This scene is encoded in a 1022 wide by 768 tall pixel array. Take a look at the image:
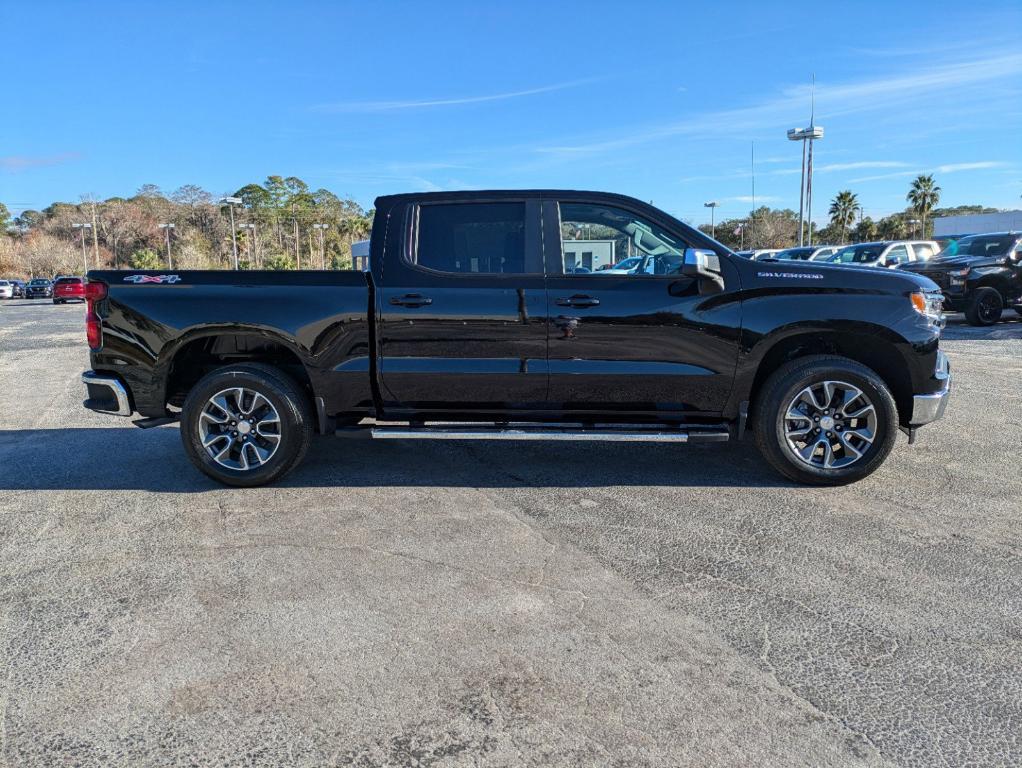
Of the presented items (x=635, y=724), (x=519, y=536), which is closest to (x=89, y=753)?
(x=635, y=724)

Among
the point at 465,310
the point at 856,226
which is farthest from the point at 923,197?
the point at 465,310

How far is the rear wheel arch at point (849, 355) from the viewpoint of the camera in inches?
206

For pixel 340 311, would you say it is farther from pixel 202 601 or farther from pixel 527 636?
pixel 527 636

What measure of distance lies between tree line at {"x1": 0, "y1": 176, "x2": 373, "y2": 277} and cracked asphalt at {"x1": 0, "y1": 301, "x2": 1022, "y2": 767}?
82925mm

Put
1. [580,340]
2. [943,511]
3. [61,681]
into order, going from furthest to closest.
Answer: [580,340] < [943,511] < [61,681]

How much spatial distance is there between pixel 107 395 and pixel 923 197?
86643 millimetres

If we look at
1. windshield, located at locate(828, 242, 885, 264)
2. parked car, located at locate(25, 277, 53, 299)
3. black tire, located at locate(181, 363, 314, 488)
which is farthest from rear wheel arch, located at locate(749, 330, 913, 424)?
parked car, located at locate(25, 277, 53, 299)

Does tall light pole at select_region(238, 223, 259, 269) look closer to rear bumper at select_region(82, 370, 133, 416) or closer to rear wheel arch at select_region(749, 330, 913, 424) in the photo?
rear bumper at select_region(82, 370, 133, 416)

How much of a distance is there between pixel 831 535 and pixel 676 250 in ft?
6.70

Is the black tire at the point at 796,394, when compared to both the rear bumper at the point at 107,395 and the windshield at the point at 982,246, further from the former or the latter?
the windshield at the point at 982,246

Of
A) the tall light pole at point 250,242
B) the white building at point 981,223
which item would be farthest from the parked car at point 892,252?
the tall light pole at point 250,242

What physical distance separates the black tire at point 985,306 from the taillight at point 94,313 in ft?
54.8

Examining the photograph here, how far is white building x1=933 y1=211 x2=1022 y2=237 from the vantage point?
56.5 m

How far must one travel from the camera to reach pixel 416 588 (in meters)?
3.66
